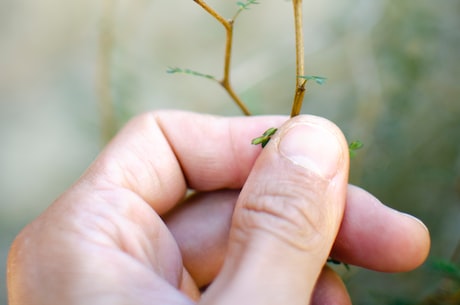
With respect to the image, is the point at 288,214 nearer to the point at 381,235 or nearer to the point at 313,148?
the point at 313,148

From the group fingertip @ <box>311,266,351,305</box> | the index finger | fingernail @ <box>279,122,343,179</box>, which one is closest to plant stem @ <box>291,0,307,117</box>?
fingernail @ <box>279,122,343,179</box>

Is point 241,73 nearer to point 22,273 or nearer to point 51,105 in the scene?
point 51,105

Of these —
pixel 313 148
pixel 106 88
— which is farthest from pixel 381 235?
pixel 106 88

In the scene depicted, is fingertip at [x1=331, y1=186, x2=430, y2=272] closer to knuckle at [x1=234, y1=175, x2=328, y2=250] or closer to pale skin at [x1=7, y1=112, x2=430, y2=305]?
pale skin at [x1=7, y1=112, x2=430, y2=305]

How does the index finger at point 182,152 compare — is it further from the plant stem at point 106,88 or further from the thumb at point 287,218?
the plant stem at point 106,88

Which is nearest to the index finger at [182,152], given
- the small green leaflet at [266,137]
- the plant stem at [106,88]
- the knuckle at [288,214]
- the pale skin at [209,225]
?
the pale skin at [209,225]

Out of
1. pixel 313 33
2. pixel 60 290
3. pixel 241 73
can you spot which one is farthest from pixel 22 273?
pixel 313 33

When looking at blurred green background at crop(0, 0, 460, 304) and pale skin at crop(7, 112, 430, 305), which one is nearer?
pale skin at crop(7, 112, 430, 305)
